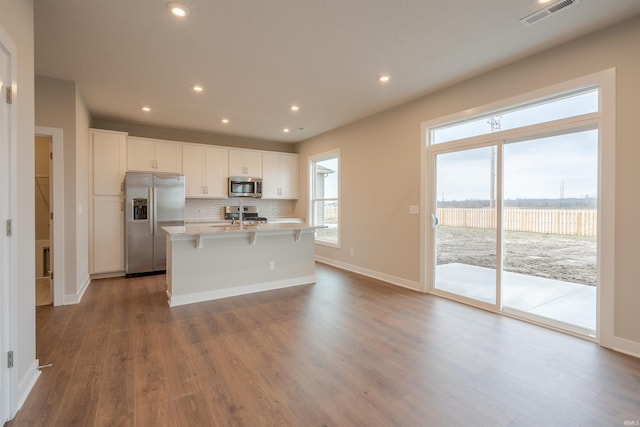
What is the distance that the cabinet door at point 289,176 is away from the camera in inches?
277

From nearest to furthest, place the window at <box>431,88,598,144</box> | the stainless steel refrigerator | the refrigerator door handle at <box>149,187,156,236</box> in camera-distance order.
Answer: the window at <box>431,88,598,144</box>, the stainless steel refrigerator, the refrigerator door handle at <box>149,187,156,236</box>

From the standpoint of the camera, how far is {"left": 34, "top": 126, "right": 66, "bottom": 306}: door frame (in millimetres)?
3561

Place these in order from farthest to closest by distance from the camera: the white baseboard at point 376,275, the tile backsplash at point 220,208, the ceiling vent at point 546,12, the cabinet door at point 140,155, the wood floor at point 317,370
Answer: the tile backsplash at point 220,208, the cabinet door at point 140,155, the white baseboard at point 376,275, the ceiling vent at point 546,12, the wood floor at point 317,370

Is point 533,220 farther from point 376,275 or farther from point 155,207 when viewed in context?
point 155,207

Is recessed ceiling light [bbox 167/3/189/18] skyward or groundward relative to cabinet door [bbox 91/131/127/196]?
skyward

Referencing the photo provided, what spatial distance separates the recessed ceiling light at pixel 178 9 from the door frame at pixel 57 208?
2.34 meters

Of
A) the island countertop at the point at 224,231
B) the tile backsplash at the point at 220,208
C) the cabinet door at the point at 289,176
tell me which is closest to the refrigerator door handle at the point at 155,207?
the tile backsplash at the point at 220,208

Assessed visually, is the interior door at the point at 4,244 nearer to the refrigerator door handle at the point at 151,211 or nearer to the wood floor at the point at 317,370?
the wood floor at the point at 317,370

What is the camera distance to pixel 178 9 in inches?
92.4

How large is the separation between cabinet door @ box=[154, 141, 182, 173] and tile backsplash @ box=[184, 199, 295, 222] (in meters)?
0.79

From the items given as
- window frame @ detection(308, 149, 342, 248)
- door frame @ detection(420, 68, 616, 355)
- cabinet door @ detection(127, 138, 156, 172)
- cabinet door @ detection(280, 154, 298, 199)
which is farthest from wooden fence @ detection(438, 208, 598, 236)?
cabinet door @ detection(127, 138, 156, 172)

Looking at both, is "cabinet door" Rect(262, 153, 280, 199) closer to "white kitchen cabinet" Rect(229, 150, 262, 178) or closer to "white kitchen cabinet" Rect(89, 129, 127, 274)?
"white kitchen cabinet" Rect(229, 150, 262, 178)

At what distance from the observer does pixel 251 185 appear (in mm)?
6582

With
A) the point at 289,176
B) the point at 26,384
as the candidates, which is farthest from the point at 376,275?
the point at 26,384
